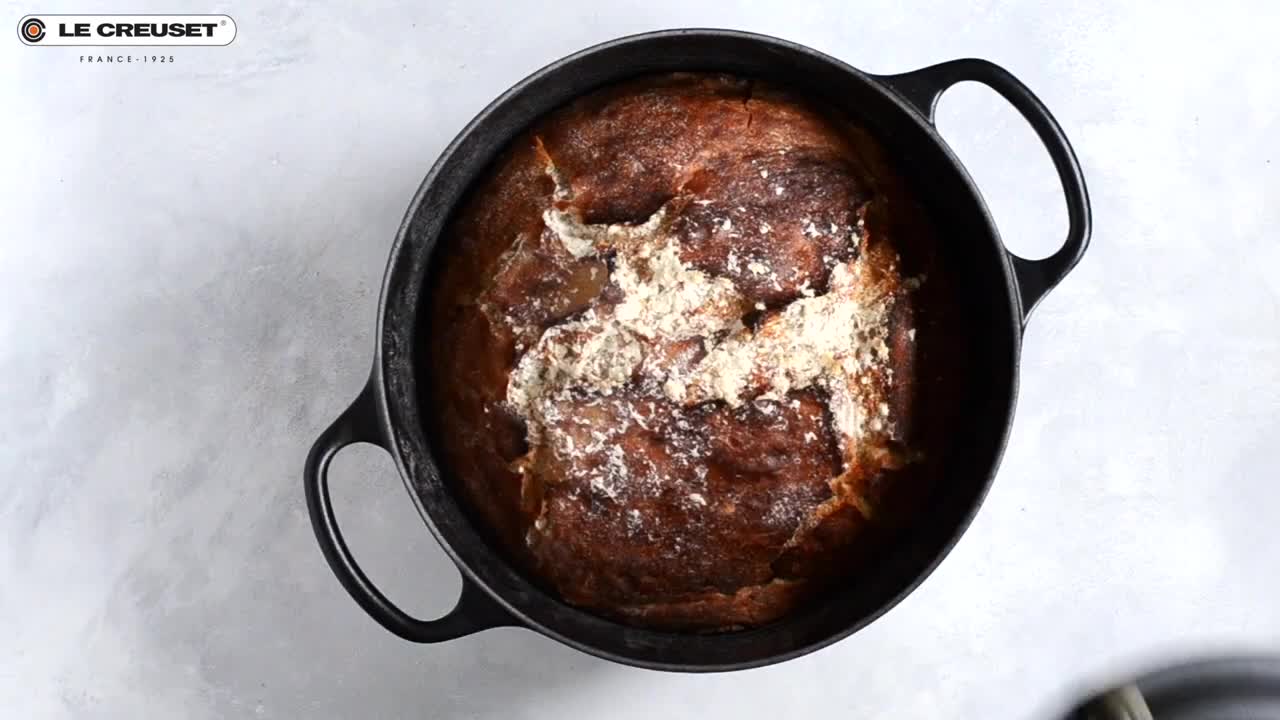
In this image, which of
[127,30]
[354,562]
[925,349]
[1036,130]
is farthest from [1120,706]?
[127,30]

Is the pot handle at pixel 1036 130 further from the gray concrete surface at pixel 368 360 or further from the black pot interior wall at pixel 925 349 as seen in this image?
the gray concrete surface at pixel 368 360

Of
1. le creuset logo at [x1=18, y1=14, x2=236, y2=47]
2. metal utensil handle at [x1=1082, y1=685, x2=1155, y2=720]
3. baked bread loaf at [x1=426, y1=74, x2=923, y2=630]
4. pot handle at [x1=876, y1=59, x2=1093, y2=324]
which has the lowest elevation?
le creuset logo at [x1=18, y1=14, x2=236, y2=47]

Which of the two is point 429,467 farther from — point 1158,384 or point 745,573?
point 1158,384

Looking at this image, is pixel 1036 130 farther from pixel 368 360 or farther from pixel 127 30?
pixel 127 30

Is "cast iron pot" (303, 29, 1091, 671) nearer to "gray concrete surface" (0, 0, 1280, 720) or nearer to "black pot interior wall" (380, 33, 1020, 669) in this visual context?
"black pot interior wall" (380, 33, 1020, 669)

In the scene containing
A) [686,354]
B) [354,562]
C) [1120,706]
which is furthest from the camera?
[1120,706]

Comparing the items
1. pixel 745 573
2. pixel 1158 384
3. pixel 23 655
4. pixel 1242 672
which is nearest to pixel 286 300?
pixel 23 655

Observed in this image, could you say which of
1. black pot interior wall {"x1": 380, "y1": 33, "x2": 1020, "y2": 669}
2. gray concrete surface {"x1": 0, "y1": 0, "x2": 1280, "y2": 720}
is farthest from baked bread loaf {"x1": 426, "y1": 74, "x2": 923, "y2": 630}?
gray concrete surface {"x1": 0, "y1": 0, "x2": 1280, "y2": 720}

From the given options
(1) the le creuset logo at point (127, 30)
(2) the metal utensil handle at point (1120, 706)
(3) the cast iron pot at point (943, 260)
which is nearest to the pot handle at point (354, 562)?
(3) the cast iron pot at point (943, 260)
